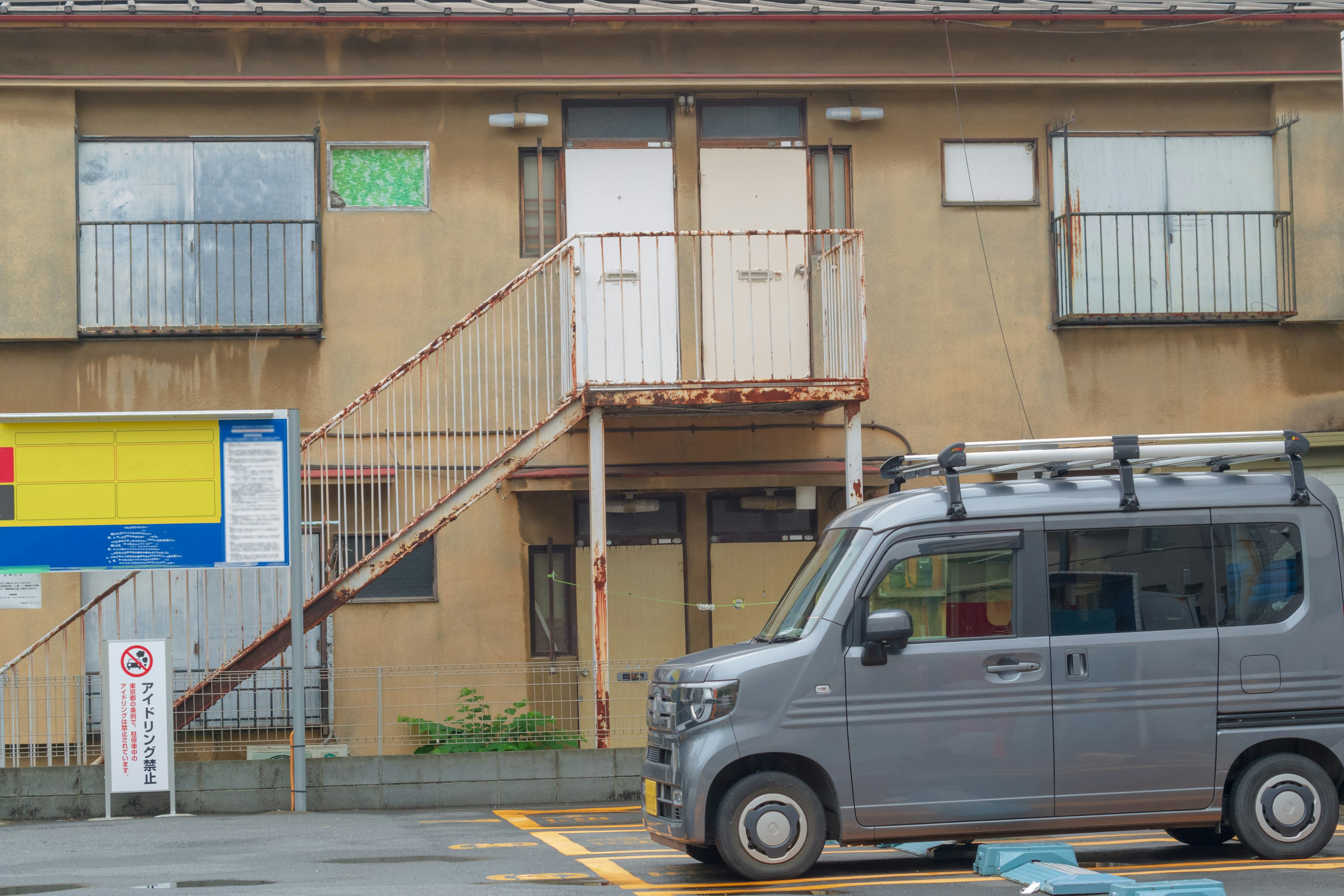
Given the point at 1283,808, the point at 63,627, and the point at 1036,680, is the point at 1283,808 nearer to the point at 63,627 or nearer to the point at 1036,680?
the point at 1036,680

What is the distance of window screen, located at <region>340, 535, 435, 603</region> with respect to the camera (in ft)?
49.1

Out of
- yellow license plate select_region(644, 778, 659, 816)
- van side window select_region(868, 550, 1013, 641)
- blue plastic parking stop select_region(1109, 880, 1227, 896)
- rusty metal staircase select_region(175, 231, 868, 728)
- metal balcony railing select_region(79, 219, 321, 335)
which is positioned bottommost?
blue plastic parking stop select_region(1109, 880, 1227, 896)

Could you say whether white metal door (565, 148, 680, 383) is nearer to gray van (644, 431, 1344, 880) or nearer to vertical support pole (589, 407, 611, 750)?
vertical support pole (589, 407, 611, 750)

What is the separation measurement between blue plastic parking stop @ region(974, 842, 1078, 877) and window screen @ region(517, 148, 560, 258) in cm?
889

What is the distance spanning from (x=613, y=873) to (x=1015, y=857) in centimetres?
229

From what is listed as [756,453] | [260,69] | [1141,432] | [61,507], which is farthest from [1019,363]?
[61,507]

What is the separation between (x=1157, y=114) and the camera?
15922mm

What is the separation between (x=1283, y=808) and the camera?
27.9ft

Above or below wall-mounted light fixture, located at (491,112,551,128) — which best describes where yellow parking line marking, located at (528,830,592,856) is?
below

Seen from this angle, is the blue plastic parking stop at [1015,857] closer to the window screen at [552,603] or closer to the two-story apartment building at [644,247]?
the two-story apartment building at [644,247]

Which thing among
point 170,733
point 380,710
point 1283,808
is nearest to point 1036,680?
point 1283,808

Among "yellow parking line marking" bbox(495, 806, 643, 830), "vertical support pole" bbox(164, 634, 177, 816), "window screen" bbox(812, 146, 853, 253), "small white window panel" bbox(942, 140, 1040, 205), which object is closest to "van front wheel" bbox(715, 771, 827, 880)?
"yellow parking line marking" bbox(495, 806, 643, 830)

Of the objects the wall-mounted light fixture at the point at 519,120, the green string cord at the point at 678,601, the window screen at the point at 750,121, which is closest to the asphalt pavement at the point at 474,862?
the green string cord at the point at 678,601

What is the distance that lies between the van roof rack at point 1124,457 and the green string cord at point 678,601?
237 inches
